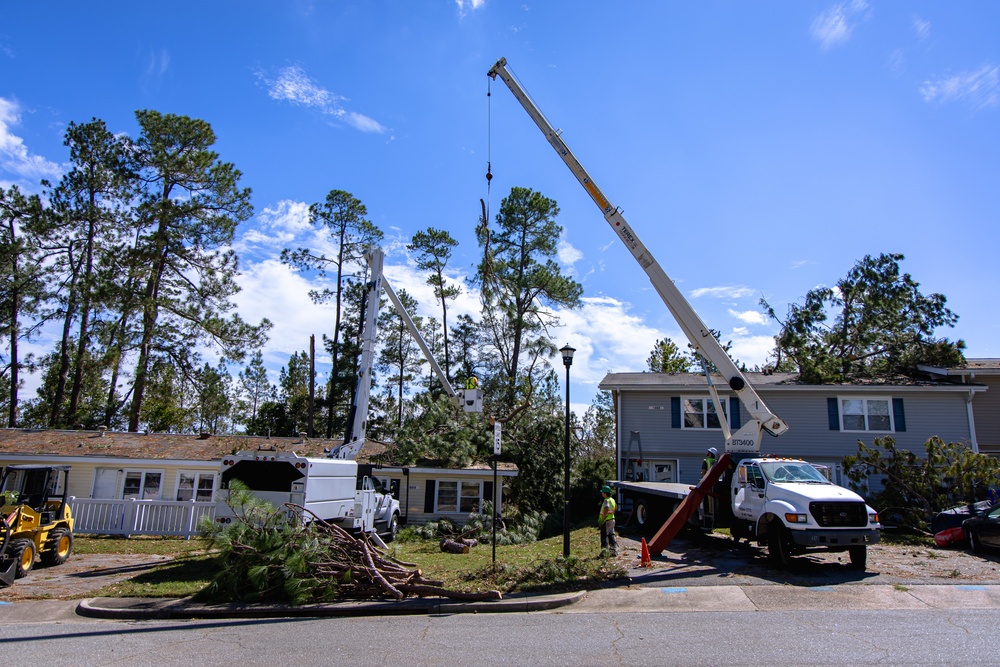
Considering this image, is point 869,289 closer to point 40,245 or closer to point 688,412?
point 688,412

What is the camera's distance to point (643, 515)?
17188 millimetres

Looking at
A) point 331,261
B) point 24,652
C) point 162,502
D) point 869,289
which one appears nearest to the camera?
point 24,652

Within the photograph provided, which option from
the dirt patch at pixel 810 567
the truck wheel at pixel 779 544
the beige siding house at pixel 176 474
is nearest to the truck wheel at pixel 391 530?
the beige siding house at pixel 176 474

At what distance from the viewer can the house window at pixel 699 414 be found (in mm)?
23875

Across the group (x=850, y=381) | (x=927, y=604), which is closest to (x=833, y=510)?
(x=927, y=604)

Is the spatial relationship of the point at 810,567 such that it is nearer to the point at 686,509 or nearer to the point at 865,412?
the point at 686,509

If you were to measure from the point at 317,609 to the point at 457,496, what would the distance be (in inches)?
527

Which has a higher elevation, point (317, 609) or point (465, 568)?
point (465, 568)

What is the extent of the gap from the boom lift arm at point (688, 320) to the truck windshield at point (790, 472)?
3.68 feet

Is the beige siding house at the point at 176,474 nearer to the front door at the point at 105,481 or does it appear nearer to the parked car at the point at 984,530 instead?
the front door at the point at 105,481

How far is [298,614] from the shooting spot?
9.57m

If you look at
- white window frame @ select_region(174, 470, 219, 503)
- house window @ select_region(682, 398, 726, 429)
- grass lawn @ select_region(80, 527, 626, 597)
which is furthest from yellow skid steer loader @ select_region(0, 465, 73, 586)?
house window @ select_region(682, 398, 726, 429)

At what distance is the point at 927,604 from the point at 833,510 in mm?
2540

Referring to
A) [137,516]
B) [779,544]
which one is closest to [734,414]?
[779,544]
